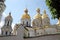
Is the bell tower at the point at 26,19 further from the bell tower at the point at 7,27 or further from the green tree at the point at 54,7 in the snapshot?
the green tree at the point at 54,7

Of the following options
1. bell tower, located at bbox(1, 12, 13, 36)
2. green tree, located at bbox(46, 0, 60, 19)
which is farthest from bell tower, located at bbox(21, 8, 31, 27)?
green tree, located at bbox(46, 0, 60, 19)

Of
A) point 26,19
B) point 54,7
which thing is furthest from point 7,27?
point 54,7

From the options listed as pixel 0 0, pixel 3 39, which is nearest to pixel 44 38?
pixel 3 39

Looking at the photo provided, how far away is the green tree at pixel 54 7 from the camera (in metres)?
12.9

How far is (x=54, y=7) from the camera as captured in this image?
13.3m

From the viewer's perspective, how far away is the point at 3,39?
533 inches

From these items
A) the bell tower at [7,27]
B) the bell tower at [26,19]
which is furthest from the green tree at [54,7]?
the bell tower at [26,19]

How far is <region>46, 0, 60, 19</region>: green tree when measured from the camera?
1294cm

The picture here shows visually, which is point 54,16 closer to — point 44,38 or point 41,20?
point 44,38

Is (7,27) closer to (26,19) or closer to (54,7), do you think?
(26,19)

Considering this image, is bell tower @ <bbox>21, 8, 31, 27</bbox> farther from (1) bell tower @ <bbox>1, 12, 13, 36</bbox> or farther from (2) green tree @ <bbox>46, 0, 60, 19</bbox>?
(2) green tree @ <bbox>46, 0, 60, 19</bbox>

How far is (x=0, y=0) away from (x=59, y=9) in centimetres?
1429

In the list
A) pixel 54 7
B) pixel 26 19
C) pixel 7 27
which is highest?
pixel 26 19

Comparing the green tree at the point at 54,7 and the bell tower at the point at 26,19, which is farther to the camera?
the bell tower at the point at 26,19
